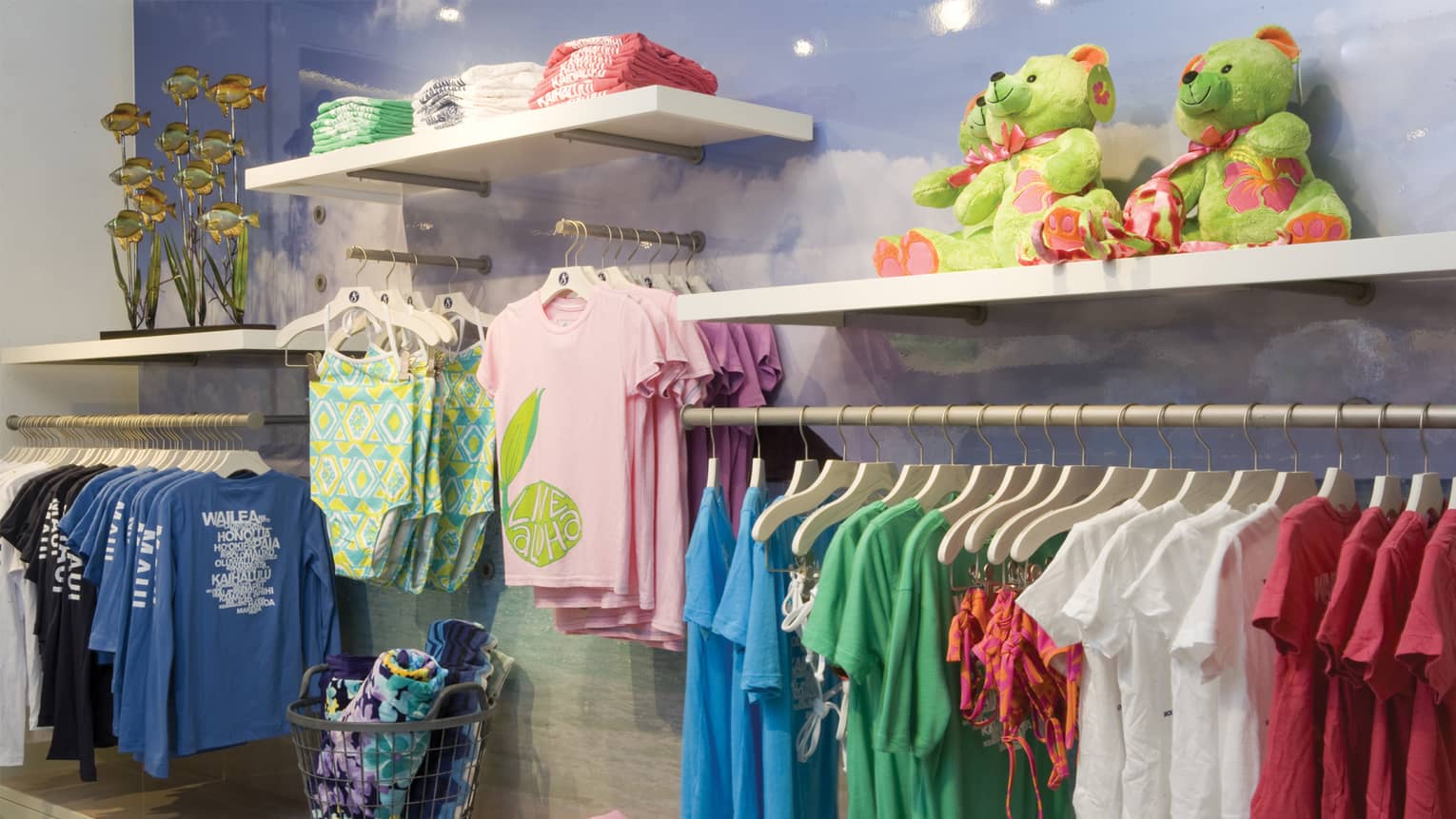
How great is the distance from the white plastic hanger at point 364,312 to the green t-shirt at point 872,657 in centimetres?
138

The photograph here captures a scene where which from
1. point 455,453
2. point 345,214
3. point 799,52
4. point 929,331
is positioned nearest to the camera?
point 929,331

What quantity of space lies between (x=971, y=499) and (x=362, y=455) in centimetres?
151

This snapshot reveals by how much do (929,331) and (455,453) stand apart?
1.18 meters

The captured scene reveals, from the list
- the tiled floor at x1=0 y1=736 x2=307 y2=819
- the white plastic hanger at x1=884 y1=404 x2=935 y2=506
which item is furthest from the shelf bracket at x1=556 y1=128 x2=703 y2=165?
the tiled floor at x1=0 y1=736 x2=307 y2=819

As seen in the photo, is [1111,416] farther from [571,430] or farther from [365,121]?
[365,121]

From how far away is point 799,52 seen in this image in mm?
2949

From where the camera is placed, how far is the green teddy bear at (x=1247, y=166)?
213 cm

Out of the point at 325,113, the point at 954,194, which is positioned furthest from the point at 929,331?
the point at 325,113

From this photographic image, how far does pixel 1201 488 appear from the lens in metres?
2.13

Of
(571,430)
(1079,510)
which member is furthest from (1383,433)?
(571,430)

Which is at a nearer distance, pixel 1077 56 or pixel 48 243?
pixel 1077 56

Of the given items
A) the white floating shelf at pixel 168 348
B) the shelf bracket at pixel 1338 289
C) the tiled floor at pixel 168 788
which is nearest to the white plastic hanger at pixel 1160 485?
the shelf bracket at pixel 1338 289

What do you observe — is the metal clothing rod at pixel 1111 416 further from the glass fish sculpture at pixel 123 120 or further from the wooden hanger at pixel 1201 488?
the glass fish sculpture at pixel 123 120

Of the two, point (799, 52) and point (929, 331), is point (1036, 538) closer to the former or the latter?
point (929, 331)
